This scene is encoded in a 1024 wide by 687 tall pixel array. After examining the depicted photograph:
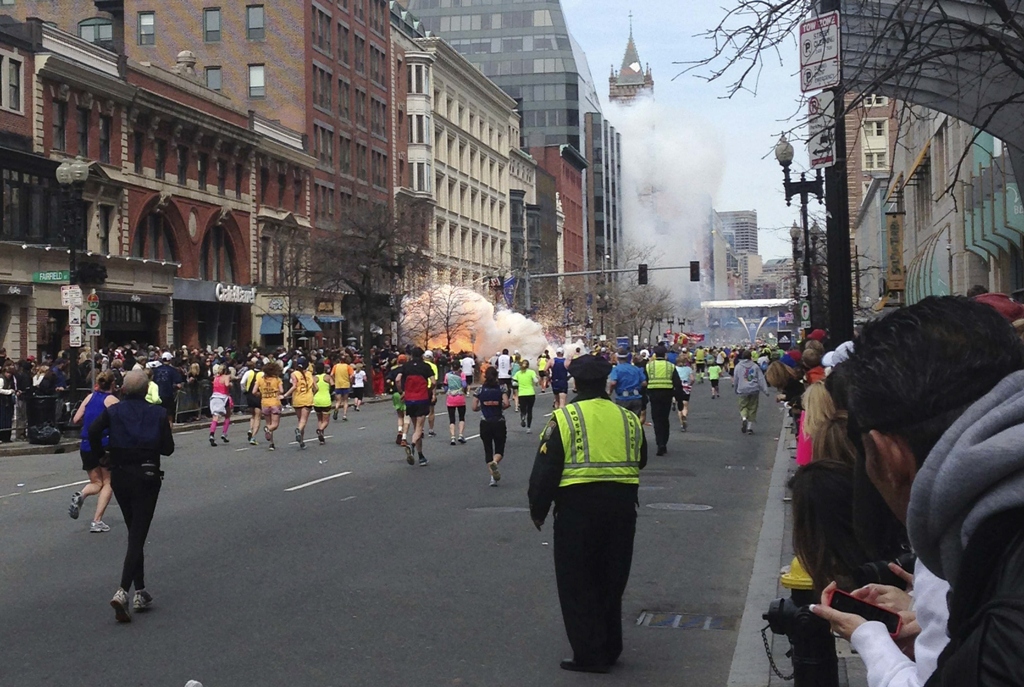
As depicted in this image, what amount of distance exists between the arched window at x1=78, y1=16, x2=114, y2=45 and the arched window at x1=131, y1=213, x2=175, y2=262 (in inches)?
783

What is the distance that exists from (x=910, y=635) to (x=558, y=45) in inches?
5237

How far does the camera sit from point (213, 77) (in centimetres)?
6569

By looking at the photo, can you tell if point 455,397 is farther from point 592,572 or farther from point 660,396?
point 592,572

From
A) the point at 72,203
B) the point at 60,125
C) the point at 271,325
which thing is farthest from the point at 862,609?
the point at 271,325

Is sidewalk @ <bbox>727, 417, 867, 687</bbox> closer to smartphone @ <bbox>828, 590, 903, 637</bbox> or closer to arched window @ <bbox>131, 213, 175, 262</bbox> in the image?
smartphone @ <bbox>828, 590, 903, 637</bbox>

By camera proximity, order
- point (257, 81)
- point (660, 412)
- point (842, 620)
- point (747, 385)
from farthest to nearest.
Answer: point (257, 81) < point (747, 385) < point (660, 412) < point (842, 620)

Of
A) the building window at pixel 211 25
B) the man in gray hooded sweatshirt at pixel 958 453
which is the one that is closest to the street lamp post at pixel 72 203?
the man in gray hooded sweatshirt at pixel 958 453

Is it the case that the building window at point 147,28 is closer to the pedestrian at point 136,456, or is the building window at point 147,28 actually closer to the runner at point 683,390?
the runner at point 683,390

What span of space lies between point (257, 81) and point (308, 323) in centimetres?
1329

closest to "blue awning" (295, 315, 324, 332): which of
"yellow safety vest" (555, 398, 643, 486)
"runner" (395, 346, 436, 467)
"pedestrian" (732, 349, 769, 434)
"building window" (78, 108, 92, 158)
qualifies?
"building window" (78, 108, 92, 158)

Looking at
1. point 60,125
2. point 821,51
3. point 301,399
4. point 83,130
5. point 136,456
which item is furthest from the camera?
point 83,130

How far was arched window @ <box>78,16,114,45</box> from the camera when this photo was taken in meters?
65.9

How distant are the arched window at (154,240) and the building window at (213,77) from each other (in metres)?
17.1

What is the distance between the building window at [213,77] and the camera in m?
65.6
